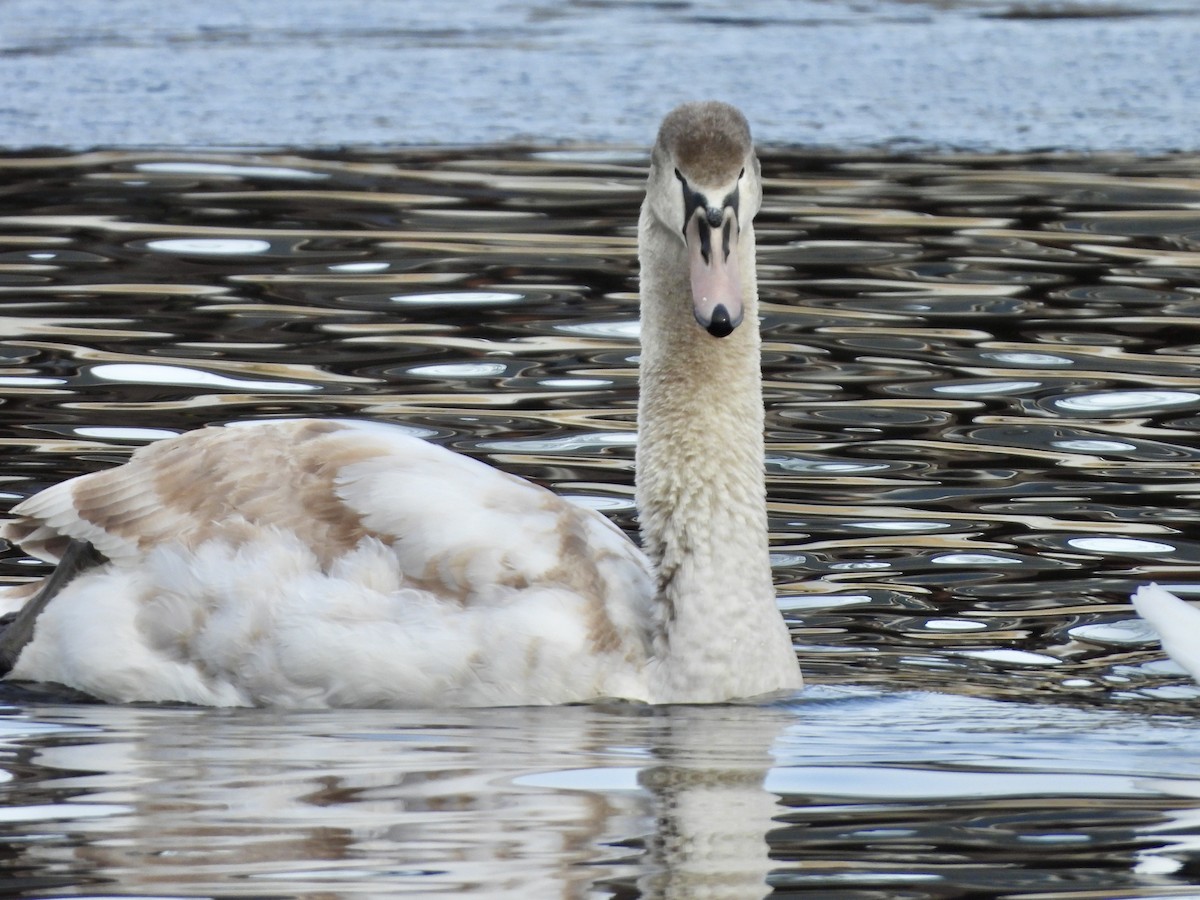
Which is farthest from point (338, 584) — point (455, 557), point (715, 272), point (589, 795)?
point (589, 795)

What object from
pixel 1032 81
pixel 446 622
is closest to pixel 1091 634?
pixel 446 622

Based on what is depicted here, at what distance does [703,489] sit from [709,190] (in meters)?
0.76

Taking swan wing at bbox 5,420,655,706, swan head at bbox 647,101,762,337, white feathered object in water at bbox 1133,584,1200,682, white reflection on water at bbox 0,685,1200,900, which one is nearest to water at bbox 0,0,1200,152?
swan wing at bbox 5,420,655,706

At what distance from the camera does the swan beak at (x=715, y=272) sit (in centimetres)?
593

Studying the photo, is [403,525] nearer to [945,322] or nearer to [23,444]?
[23,444]

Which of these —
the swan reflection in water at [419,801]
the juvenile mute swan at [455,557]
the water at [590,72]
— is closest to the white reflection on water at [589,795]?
the swan reflection in water at [419,801]

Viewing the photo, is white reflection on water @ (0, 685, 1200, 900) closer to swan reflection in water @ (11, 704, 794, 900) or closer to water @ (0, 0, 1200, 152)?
swan reflection in water @ (11, 704, 794, 900)

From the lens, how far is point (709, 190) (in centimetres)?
618

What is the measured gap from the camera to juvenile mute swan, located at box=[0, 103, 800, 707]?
5.98 metres

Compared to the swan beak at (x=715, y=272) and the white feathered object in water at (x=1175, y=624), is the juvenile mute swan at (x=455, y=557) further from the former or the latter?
the white feathered object in water at (x=1175, y=624)

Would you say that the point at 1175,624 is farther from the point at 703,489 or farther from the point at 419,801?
the point at 419,801

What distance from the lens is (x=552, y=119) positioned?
15.7 metres

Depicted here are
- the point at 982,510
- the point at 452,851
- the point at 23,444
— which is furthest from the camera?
the point at 23,444

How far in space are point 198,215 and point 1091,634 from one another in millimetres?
7233
